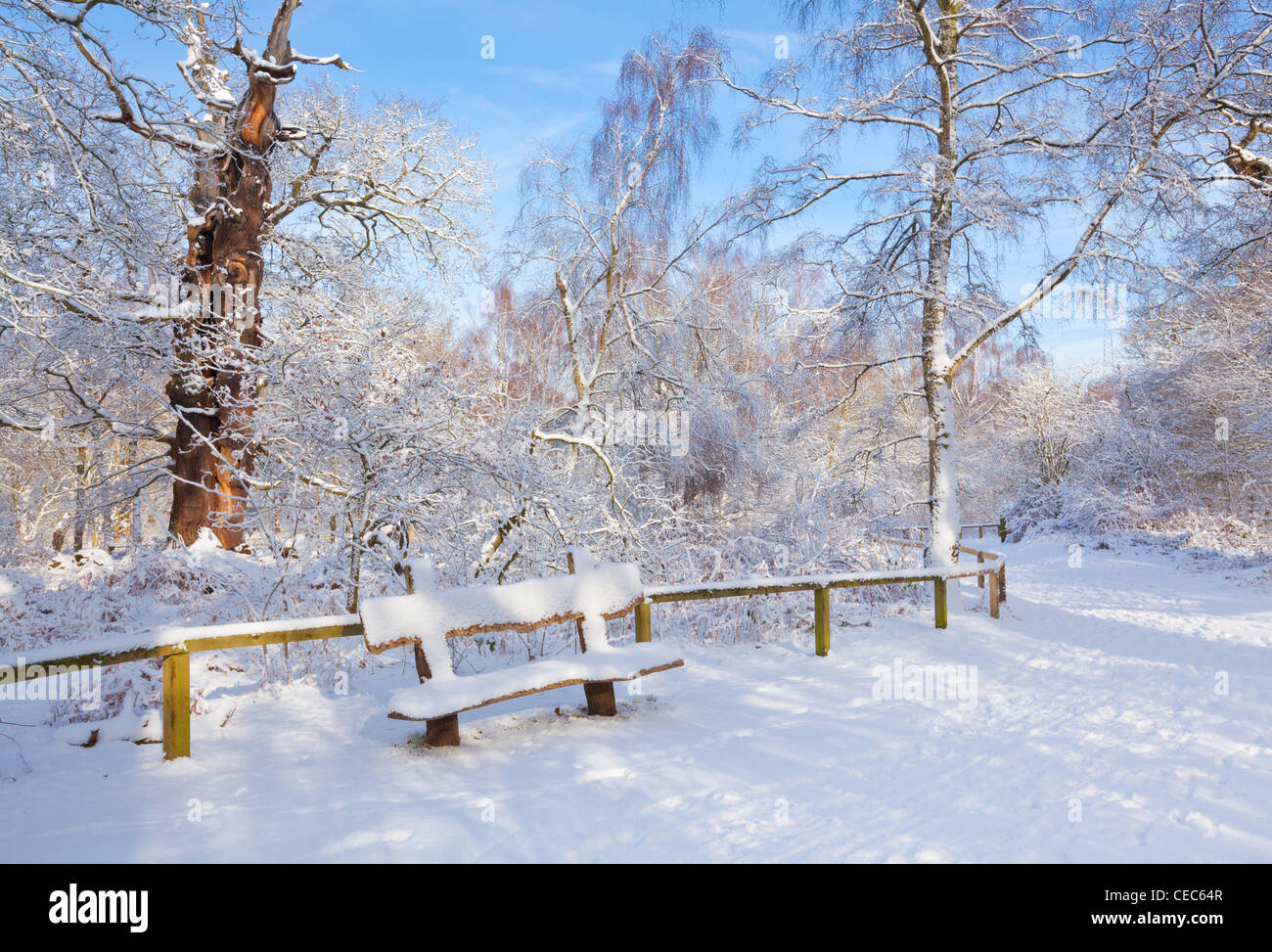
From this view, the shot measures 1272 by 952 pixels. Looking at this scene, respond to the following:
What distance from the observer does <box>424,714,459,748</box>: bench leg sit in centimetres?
447

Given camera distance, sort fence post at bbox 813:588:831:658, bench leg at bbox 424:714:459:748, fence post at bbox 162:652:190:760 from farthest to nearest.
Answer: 1. fence post at bbox 813:588:831:658
2. bench leg at bbox 424:714:459:748
3. fence post at bbox 162:652:190:760

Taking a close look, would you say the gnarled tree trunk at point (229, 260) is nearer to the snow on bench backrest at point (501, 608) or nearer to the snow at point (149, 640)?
the snow at point (149, 640)

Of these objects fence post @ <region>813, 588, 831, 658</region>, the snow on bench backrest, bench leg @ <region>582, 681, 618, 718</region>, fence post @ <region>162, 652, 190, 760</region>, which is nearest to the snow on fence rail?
fence post @ <region>162, 652, 190, 760</region>

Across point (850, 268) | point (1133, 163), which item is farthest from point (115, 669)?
point (1133, 163)

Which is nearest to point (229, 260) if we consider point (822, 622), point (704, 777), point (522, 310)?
point (522, 310)

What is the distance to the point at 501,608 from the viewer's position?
4883 mm

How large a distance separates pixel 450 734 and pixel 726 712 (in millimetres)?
2008

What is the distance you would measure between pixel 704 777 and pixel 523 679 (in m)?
1.27

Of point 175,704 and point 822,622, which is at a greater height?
point 175,704

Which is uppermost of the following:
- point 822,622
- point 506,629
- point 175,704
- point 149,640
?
point 149,640

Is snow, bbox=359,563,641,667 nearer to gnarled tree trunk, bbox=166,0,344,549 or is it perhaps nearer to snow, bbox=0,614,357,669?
snow, bbox=0,614,357,669

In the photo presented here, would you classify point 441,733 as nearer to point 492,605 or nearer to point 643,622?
point 492,605
